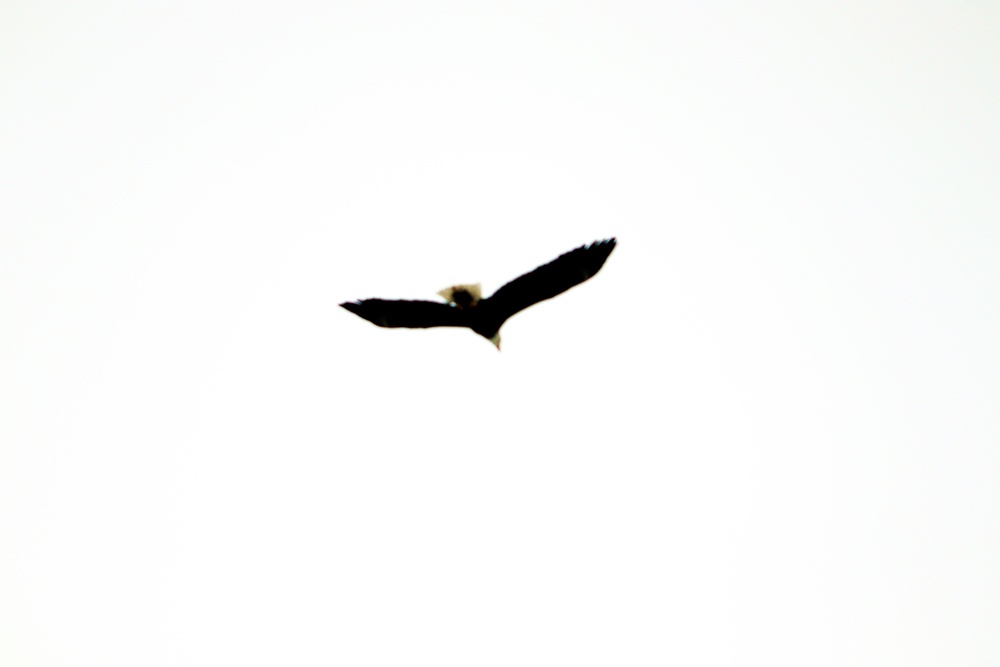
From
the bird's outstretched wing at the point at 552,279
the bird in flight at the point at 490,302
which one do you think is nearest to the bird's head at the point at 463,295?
the bird in flight at the point at 490,302

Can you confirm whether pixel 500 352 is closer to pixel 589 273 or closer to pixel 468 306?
pixel 468 306

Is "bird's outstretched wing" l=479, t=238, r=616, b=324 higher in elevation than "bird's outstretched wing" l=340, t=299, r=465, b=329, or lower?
higher

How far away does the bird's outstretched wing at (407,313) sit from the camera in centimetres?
969

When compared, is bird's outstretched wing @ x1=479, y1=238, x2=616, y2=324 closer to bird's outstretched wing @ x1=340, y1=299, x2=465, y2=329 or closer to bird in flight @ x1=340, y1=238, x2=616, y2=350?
bird in flight @ x1=340, y1=238, x2=616, y2=350

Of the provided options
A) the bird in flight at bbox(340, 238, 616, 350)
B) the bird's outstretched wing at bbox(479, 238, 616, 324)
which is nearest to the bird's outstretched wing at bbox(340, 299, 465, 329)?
the bird in flight at bbox(340, 238, 616, 350)

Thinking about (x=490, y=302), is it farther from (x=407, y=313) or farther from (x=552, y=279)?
(x=407, y=313)

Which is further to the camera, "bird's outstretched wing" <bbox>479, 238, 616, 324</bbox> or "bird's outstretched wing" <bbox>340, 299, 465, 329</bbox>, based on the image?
"bird's outstretched wing" <bbox>340, 299, 465, 329</bbox>

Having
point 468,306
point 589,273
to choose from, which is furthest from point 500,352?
point 589,273

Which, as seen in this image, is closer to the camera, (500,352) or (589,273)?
(589,273)

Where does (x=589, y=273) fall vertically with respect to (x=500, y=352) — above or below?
above

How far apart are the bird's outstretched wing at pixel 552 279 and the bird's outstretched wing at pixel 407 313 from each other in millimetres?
439

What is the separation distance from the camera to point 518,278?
31.4 ft

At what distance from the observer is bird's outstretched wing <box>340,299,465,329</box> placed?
381 inches

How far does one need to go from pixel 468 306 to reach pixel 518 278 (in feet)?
2.17
